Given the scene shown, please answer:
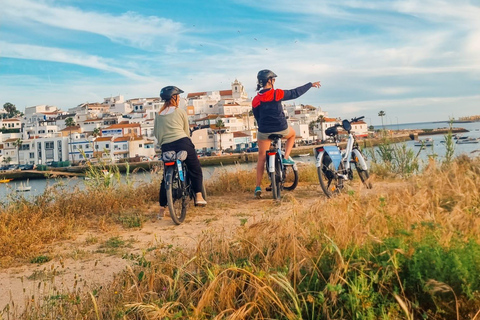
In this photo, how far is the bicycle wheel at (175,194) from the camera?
5223 millimetres

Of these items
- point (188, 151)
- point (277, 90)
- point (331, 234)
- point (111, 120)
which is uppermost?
point (111, 120)

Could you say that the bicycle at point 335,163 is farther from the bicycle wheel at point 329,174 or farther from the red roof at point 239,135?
the red roof at point 239,135

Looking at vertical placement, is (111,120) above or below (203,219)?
above

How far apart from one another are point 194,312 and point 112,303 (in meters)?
0.62

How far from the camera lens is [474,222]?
9.02ft

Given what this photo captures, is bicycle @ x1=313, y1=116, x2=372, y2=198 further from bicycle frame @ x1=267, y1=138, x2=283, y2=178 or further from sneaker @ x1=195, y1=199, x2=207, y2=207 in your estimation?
sneaker @ x1=195, y1=199, x2=207, y2=207

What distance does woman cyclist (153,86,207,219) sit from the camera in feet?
18.4

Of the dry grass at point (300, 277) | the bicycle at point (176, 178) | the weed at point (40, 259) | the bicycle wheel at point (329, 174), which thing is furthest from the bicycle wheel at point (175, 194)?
the bicycle wheel at point (329, 174)

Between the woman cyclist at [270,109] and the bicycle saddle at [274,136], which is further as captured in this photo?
the bicycle saddle at [274,136]

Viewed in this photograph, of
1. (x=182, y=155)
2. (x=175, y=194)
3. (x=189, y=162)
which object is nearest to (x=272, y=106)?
(x=189, y=162)

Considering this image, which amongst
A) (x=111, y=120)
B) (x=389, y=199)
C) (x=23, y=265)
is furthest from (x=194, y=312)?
(x=111, y=120)

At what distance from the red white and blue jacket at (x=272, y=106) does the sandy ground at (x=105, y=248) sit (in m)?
1.12

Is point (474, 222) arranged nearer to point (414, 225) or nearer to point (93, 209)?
point (414, 225)

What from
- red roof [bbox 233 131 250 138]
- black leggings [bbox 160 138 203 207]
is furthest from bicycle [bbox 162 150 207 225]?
red roof [bbox 233 131 250 138]
